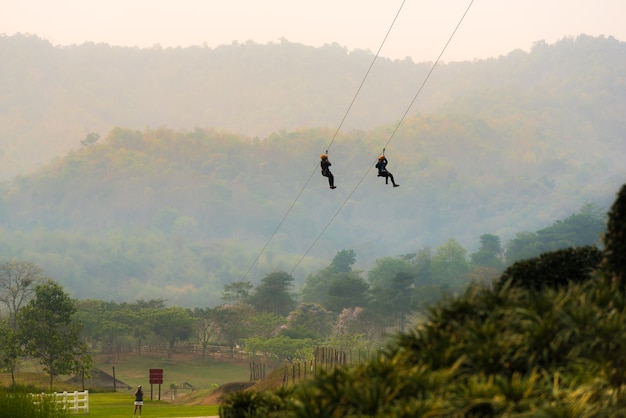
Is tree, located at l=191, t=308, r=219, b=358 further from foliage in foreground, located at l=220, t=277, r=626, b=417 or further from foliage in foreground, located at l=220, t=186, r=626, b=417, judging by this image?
foliage in foreground, located at l=220, t=277, r=626, b=417

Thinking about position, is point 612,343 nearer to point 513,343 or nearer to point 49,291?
point 513,343

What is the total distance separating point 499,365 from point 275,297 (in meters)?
174

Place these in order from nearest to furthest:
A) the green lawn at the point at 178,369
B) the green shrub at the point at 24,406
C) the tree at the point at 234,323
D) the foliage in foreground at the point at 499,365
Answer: the foliage in foreground at the point at 499,365 < the green shrub at the point at 24,406 < the green lawn at the point at 178,369 < the tree at the point at 234,323

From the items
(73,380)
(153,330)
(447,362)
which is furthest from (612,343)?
(153,330)

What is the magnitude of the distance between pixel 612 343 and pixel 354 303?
533 feet

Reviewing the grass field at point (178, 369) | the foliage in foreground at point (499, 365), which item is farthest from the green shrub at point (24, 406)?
the grass field at point (178, 369)

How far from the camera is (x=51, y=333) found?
89.1 meters

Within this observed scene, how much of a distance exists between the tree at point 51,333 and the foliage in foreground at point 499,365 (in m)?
76.4

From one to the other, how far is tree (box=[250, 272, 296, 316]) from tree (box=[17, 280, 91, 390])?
9561 cm

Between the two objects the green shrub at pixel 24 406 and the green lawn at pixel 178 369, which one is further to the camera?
the green lawn at pixel 178 369

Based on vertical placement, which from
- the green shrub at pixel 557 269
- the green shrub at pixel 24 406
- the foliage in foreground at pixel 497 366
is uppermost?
the green shrub at pixel 557 269

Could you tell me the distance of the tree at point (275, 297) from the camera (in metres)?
186

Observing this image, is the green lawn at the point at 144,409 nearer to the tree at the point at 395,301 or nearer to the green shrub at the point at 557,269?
the green shrub at the point at 557,269

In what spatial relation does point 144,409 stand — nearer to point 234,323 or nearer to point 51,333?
point 51,333
